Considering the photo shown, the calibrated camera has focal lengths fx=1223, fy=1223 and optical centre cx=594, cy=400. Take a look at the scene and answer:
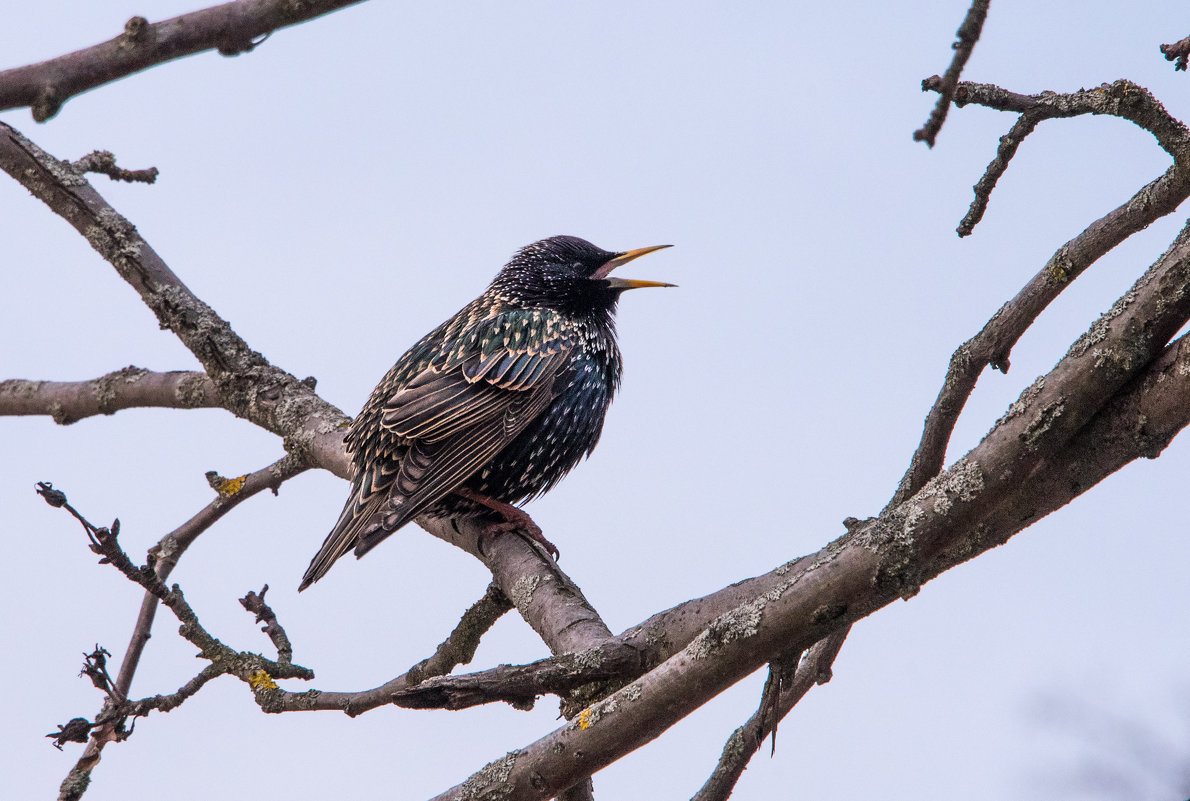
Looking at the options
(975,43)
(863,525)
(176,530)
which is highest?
(176,530)

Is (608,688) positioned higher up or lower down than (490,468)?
lower down

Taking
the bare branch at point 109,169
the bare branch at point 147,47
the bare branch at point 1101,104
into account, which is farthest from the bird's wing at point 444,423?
the bare branch at point 147,47

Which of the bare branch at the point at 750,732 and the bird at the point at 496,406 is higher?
the bird at the point at 496,406

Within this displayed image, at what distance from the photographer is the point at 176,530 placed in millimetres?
4633

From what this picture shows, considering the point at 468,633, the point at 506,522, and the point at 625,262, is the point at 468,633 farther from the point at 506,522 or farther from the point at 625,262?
the point at 625,262

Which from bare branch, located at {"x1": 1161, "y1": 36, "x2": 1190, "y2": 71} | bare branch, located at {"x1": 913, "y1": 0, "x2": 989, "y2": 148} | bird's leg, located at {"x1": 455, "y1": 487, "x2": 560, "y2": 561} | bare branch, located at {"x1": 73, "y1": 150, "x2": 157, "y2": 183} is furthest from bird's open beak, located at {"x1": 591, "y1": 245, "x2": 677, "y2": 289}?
bare branch, located at {"x1": 913, "y1": 0, "x2": 989, "y2": 148}

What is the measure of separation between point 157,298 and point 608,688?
8.78 feet

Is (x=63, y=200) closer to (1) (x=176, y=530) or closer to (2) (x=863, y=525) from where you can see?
(1) (x=176, y=530)

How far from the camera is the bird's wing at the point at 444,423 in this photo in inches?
159

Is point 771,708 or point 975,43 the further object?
point 771,708

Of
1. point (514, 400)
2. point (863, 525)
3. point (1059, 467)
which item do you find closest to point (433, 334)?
point (514, 400)

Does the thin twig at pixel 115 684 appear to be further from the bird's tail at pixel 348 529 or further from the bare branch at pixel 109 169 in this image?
the bare branch at pixel 109 169

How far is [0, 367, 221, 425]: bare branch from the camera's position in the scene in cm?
476

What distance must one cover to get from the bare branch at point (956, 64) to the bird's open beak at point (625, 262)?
10.5 ft
